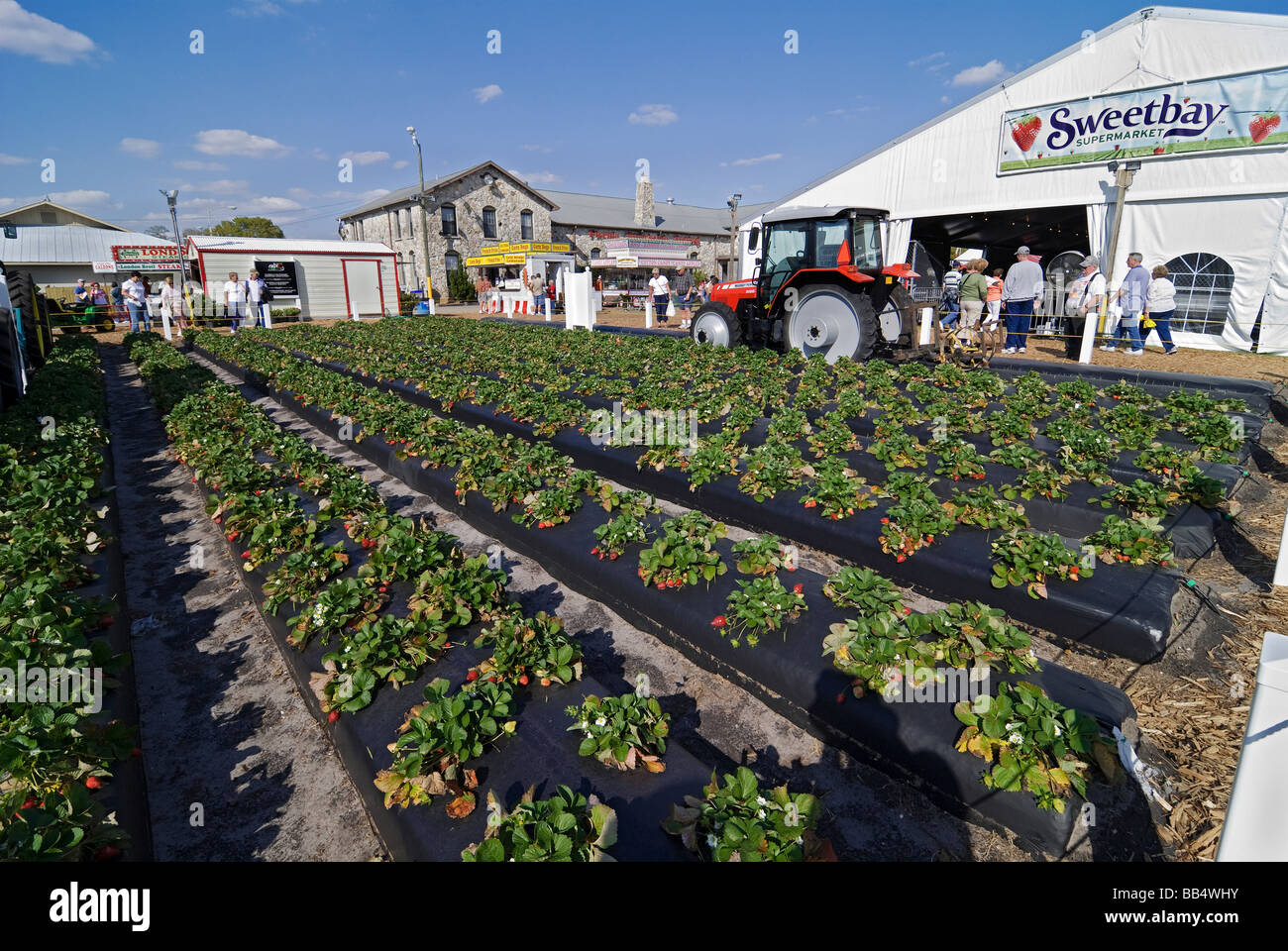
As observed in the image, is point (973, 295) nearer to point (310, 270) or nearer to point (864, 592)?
point (864, 592)

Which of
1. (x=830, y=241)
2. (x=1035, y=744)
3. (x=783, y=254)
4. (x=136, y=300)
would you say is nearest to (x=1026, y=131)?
(x=830, y=241)

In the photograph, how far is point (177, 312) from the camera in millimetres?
26953

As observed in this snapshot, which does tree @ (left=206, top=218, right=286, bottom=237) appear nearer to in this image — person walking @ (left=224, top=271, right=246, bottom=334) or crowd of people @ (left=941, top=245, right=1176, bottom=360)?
person walking @ (left=224, top=271, right=246, bottom=334)

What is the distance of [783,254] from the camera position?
41.0ft

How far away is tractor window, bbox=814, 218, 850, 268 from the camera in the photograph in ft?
38.3

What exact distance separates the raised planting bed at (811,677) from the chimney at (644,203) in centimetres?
5403

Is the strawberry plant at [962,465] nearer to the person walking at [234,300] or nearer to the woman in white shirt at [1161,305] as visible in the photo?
the woman in white shirt at [1161,305]

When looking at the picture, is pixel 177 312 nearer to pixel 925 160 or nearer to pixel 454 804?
pixel 925 160

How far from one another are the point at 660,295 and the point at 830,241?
18.3 meters

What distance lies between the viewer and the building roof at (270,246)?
29.3 metres

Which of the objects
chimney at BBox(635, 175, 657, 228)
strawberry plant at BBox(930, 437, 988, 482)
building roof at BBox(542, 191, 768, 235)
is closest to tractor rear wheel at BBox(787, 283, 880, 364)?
strawberry plant at BBox(930, 437, 988, 482)

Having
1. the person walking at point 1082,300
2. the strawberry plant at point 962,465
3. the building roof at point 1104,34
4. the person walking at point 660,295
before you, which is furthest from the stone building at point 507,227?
the strawberry plant at point 962,465
